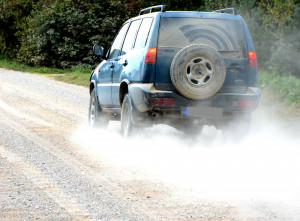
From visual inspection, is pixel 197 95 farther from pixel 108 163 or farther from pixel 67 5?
pixel 67 5

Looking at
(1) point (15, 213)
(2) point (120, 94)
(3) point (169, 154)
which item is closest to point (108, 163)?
(3) point (169, 154)

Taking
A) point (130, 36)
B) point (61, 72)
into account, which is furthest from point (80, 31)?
point (130, 36)

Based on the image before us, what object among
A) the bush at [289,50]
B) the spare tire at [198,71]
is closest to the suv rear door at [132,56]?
the spare tire at [198,71]

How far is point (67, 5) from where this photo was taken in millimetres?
31219

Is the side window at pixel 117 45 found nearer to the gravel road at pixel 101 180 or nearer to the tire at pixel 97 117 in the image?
the tire at pixel 97 117

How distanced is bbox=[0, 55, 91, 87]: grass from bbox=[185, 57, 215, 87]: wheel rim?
1318cm

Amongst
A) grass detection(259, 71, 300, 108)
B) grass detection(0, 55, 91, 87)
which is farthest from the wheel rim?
grass detection(0, 55, 91, 87)

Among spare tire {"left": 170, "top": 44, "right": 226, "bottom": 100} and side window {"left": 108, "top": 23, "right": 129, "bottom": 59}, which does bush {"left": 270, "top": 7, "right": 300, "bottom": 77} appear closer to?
side window {"left": 108, "top": 23, "right": 129, "bottom": 59}

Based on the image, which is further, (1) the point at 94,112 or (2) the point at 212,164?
(1) the point at 94,112

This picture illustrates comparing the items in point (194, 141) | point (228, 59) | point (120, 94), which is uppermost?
point (228, 59)

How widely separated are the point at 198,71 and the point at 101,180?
92.0 inches

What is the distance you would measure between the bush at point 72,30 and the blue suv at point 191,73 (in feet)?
72.6

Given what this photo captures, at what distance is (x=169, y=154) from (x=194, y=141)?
1391 mm

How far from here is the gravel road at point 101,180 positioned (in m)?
4.89
